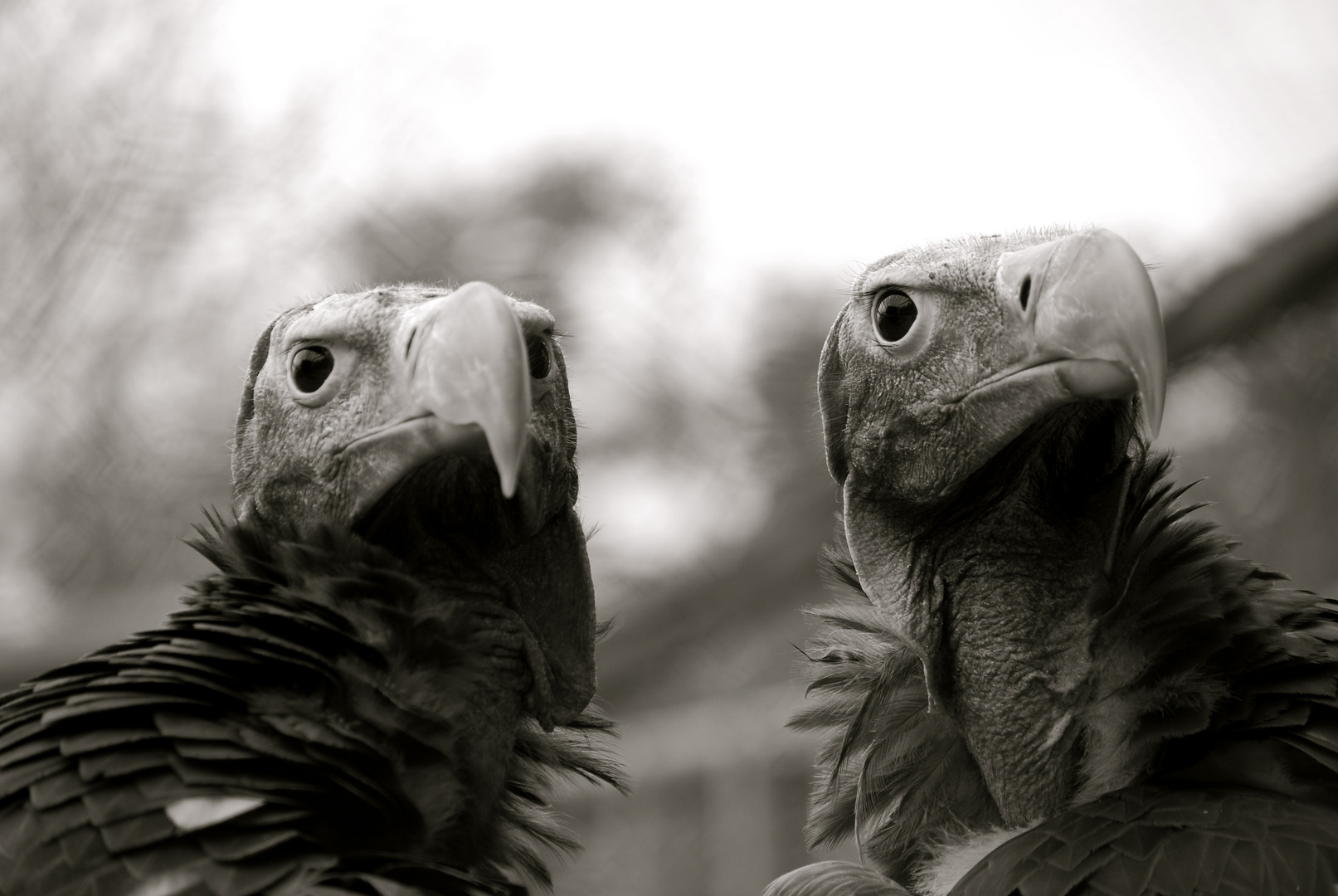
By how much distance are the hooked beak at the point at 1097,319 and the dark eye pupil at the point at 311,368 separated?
1.90 m

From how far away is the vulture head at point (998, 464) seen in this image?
→ 3.51 m

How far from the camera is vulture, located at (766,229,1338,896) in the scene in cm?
310

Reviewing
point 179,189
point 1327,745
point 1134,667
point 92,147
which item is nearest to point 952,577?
point 1134,667

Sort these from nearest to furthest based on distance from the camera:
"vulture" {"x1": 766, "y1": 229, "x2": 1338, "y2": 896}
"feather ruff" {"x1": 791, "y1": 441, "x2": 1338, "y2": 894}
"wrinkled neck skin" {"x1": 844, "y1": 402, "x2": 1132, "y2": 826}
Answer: "vulture" {"x1": 766, "y1": 229, "x2": 1338, "y2": 896} → "feather ruff" {"x1": 791, "y1": 441, "x2": 1338, "y2": 894} → "wrinkled neck skin" {"x1": 844, "y1": 402, "x2": 1132, "y2": 826}

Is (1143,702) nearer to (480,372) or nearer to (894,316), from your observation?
(894,316)

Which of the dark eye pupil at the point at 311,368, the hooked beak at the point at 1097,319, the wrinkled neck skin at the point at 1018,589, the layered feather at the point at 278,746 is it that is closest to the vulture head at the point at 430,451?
the dark eye pupil at the point at 311,368

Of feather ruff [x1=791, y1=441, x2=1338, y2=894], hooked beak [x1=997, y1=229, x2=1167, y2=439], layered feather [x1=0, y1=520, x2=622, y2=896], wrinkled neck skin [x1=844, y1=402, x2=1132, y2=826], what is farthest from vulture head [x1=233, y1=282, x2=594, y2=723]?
hooked beak [x1=997, y1=229, x2=1167, y2=439]

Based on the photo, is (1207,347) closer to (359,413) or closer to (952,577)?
(952,577)

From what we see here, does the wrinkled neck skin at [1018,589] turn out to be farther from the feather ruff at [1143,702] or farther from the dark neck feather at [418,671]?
the dark neck feather at [418,671]

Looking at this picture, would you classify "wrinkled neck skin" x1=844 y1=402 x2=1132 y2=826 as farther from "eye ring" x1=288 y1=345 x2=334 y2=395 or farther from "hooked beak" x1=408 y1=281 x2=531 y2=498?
"eye ring" x1=288 y1=345 x2=334 y2=395

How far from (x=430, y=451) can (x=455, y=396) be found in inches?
8.3

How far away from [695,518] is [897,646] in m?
7.56

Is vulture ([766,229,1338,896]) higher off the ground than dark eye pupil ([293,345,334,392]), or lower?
lower

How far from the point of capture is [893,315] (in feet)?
13.6
